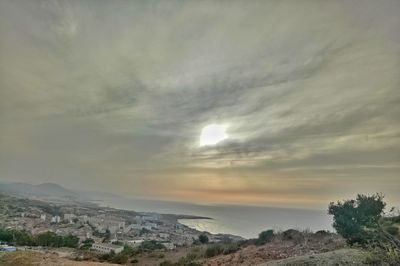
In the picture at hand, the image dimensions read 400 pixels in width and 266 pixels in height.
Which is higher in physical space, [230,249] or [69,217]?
[69,217]

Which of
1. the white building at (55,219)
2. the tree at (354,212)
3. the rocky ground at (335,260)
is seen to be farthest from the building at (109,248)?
the white building at (55,219)

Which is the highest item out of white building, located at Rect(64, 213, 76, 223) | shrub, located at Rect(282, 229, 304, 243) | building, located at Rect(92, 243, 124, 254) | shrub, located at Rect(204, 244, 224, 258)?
white building, located at Rect(64, 213, 76, 223)

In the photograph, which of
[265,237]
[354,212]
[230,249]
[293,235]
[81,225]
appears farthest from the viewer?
[81,225]

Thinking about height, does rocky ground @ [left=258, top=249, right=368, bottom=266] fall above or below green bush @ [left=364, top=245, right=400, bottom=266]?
below

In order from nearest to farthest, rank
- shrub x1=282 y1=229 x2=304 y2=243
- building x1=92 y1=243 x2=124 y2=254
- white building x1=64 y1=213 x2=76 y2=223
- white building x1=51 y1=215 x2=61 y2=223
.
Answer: shrub x1=282 y1=229 x2=304 y2=243 → building x1=92 y1=243 x2=124 y2=254 → white building x1=51 y1=215 x2=61 y2=223 → white building x1=64 y1=213 x2=76 y2=223

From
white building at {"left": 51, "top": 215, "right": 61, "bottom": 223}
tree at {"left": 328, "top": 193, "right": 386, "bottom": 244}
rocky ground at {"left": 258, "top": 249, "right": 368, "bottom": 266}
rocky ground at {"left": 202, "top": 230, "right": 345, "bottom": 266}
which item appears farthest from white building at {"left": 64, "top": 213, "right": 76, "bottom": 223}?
rocky ground at {"left": 258, "top": 249, "right": 368, "bottom": 266}

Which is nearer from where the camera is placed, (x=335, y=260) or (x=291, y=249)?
(x=335, y=260)

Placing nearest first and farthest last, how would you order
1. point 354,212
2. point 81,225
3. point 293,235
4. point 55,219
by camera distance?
1. point 354,212
2. point 293,235
3. point 81,225
4. point 55,219

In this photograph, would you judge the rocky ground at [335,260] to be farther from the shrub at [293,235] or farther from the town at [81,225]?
the town at [81,225]

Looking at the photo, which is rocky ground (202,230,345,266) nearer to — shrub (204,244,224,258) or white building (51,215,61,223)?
shrub (204,244,224,258)

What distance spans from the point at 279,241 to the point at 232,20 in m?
5.01

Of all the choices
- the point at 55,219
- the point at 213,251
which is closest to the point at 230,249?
the point at 213,251

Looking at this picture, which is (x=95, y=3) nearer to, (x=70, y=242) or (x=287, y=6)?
(x=287, y=6)

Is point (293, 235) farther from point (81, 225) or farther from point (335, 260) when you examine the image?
point (81, 225)
